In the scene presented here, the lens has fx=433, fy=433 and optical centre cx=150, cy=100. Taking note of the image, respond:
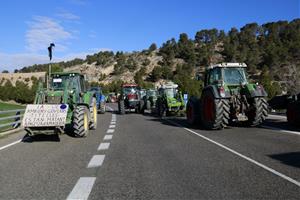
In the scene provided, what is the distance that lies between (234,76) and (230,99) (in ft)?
4.51

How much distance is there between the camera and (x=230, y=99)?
699 inches

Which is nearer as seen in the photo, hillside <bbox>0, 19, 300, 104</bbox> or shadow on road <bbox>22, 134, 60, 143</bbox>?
shadow on road <bbox>22, 134, 60, 143</bbox>

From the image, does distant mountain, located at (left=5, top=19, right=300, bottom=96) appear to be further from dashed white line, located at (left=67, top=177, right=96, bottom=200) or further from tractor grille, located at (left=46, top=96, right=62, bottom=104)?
dashed white line, located at (left=67, top=177, right=96, bottom=200)

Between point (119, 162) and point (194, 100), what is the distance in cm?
1150

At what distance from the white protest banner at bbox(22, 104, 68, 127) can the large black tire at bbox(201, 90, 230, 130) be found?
5.96 m

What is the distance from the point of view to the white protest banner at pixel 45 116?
13969 millimetres

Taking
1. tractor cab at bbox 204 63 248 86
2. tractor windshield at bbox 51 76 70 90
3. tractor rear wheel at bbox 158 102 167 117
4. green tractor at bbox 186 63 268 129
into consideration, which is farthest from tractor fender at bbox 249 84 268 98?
tractor rear wheel at bbox 158 102 167 117

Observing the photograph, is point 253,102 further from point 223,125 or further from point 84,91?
point 84,91

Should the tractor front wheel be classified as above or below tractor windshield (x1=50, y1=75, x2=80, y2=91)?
below

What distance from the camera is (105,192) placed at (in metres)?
6.73

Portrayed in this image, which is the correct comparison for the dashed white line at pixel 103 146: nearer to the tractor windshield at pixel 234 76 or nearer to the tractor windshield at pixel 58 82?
the tractor windshield at pixel 58 82

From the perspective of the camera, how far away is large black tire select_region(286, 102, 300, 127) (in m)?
17.1

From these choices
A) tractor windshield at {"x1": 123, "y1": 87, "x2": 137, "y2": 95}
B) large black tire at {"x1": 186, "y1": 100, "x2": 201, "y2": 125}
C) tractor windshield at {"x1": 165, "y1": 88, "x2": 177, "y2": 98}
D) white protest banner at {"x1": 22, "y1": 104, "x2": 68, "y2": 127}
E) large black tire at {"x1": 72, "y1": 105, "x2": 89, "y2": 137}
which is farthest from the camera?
tractor windshield at {"x1": 123, "y1": 87, "x2": 137, "y2": 95}

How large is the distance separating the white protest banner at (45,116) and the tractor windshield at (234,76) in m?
7.34
